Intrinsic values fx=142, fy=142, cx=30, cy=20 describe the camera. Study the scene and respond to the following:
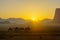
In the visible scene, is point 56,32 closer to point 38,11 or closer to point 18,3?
point 38,11

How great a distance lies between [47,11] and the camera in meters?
1.00

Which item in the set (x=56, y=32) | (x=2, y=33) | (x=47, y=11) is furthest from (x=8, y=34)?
(x=47, y=11)

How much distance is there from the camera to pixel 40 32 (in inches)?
29.0

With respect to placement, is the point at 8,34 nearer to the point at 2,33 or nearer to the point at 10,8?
the point at 2,33

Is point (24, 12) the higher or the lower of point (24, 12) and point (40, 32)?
the higher

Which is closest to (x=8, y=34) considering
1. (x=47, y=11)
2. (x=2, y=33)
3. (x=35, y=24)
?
(x=2, y=33)

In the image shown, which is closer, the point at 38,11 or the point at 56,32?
the point at 56,32

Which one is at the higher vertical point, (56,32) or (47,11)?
(47,11)

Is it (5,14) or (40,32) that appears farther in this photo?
(5,14)

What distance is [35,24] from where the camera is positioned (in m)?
0.75

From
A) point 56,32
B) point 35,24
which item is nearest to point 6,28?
point 35,24

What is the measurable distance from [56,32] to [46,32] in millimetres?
54

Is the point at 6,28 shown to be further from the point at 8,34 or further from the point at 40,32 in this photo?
the point at 40,32

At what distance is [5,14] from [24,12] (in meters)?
0.13
